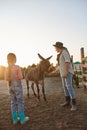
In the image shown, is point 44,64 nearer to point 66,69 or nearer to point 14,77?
point 66,69

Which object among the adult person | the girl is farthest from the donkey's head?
the girl

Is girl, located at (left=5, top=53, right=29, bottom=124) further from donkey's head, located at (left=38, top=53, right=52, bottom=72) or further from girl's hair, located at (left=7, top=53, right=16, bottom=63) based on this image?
donkey's head, located at (left=38, top=53, right=52, bottom=72)

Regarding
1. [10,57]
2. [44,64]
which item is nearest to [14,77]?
[10,57]

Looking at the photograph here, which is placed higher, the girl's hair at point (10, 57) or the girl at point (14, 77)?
the girl's hair at point (10, 57)

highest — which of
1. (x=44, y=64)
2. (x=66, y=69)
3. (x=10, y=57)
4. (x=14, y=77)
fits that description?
(x=44, y=64)

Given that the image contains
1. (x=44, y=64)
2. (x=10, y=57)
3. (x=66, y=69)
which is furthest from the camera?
(x=44, y=64)

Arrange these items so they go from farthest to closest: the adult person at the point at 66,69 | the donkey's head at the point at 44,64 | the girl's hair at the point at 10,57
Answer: the donkey's head at the point at 44,64 < the adult person at the point at 66,69 < the girl's hair at the point at 10,57

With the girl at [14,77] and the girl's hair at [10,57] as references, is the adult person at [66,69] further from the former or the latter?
the girl's hair at [10,57]

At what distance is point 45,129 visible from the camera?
5082mm

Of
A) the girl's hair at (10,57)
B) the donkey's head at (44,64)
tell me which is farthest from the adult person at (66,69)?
the girl's hair at (10,57)

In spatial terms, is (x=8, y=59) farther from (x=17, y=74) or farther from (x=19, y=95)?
(x=19, y=95)

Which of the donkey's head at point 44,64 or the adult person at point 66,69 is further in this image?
the donkey's head at point 44,64

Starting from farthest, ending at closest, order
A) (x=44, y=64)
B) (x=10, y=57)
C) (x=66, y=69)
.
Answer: (x=44, y=64) → (x=66, y=69) → (x=10, y=57)

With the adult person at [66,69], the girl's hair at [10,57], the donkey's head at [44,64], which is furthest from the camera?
the donkey's head at [44,64]
